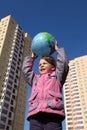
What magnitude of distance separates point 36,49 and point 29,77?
29.7 inches

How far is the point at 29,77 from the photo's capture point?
479cm

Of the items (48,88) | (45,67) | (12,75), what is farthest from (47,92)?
(12,75)

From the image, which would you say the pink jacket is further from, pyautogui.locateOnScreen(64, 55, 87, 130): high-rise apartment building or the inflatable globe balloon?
pyautogui.locateOnScreen(64, 55, 87, 130): high-rise apartment building

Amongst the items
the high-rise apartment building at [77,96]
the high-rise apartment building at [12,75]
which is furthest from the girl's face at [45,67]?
the high-rise apartment building at [77,96]

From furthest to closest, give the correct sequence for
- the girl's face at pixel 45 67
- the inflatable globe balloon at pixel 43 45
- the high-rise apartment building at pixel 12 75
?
the high-rise apartment building at pixel 12 75 < the inflatable globe balloon at pixel 43 45 < the girl's face at pixel 45 67

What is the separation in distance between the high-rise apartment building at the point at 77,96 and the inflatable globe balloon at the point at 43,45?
242 feet

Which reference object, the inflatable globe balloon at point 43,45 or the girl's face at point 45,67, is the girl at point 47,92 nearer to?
the girl's face at point 45,67

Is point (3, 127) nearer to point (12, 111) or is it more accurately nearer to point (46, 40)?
point (12, 111)

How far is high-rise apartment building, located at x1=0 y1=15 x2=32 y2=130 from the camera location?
4830 centimetres

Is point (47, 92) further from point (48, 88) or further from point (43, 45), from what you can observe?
point (43, 45)

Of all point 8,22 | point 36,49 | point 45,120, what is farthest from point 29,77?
point 8,22

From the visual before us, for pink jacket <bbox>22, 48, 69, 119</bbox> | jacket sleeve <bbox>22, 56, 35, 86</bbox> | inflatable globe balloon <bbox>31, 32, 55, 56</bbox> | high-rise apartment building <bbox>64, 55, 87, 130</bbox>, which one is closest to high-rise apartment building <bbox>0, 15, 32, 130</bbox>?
high-rise apartment building <bbox>64, 55, 87, 130</bbox>

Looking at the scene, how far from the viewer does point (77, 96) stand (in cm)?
8538

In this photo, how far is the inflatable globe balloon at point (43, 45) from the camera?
195 inches
